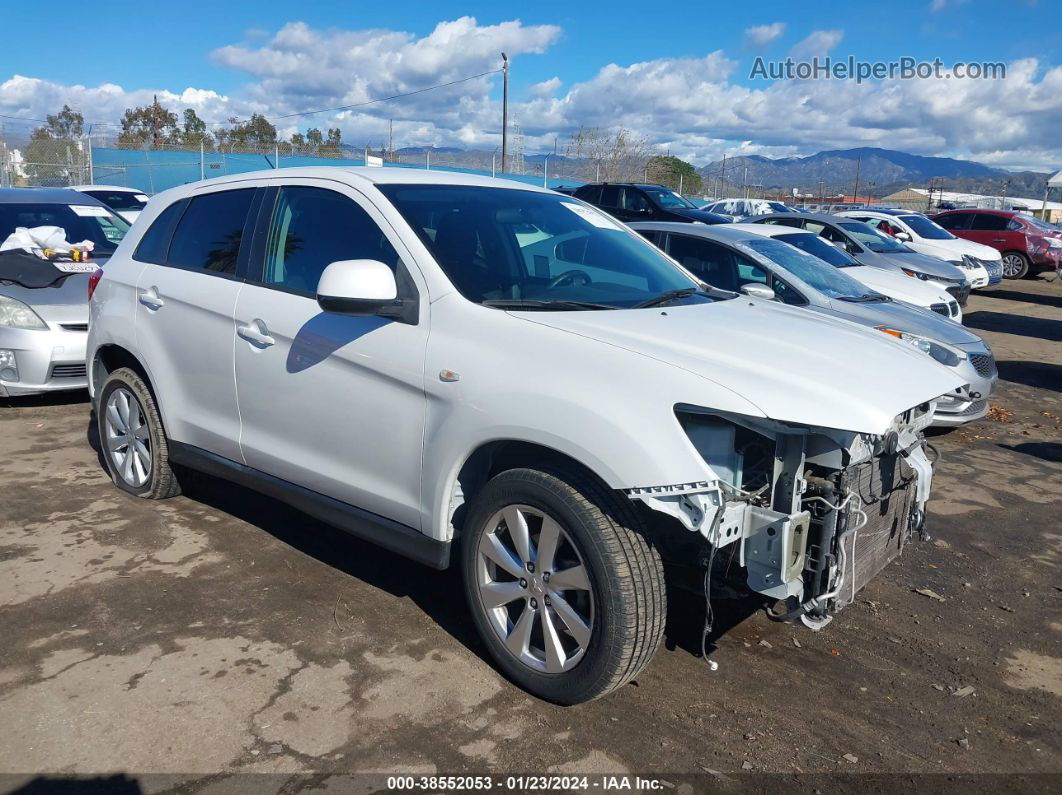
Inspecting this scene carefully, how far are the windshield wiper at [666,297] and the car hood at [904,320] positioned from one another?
3610 mm

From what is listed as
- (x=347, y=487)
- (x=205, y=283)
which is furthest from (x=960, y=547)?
(x=205, y=283)

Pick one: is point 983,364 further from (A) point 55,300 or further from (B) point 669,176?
(B) point 669,176

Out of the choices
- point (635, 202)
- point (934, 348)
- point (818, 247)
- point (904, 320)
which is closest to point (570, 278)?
point (934, 348)

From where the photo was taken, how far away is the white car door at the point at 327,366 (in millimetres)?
3607

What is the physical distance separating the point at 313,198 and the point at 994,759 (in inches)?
139

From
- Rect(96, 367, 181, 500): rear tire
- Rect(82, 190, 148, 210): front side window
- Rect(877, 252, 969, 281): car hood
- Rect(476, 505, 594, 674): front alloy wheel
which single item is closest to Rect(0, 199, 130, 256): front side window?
Rect(96, 367, 181, 500): rear tire

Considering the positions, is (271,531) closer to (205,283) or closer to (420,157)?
(205,283)

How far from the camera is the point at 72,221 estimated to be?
8570 mm

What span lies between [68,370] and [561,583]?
558 centimetres

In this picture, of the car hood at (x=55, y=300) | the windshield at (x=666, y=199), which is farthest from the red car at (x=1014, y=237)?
the car hood at (x=55, y=300)

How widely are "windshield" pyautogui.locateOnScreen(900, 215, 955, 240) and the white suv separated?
18145 mm

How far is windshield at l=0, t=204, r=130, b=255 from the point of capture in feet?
27.2

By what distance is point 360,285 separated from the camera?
3393 millimetres

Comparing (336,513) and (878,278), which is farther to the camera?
(878,278)
